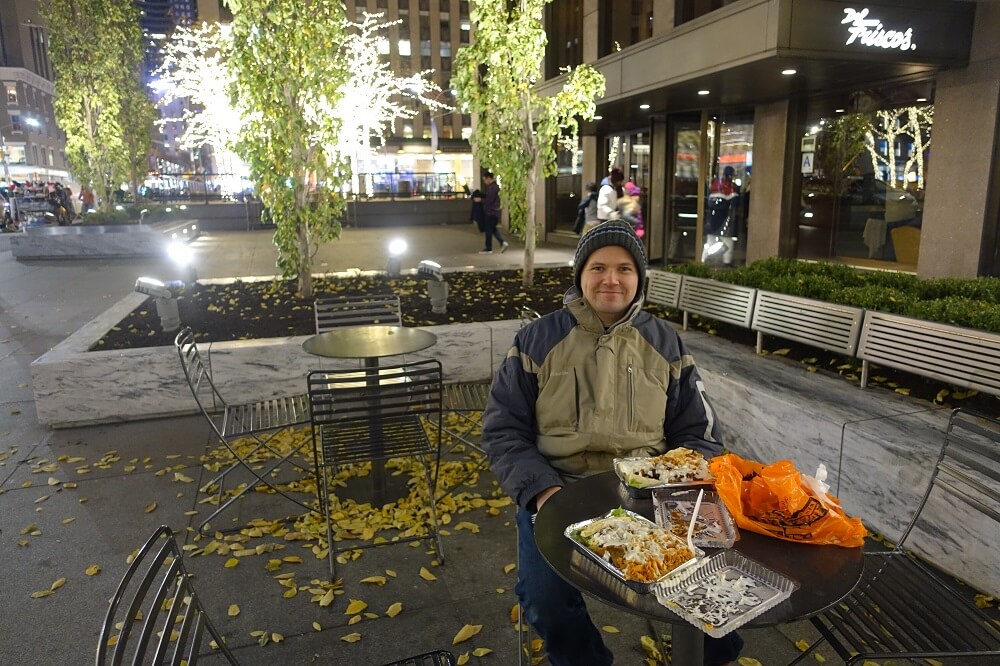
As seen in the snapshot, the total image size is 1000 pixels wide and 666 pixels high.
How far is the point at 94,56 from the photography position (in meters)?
18.7

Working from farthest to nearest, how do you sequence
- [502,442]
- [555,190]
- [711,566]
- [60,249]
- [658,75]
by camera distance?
[555,190] < [60,249] < [658,75] < [502,442] < [711,566]

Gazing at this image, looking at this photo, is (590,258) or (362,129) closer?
(590,258)

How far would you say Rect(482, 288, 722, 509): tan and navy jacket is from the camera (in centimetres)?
257

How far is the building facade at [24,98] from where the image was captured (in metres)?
85.7

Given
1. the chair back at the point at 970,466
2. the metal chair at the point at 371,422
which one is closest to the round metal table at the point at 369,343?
the metal chair at the point at 371,422

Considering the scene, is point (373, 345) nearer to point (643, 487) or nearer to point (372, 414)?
point (372, 414)

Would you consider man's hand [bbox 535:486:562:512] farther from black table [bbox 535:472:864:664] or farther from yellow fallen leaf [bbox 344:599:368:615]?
yellow fallen leaf [bbox 344:599:368:615]

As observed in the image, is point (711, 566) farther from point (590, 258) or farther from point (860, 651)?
point (590, 258)

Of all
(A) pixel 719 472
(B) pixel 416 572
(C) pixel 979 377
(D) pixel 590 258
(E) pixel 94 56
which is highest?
(E) pixel 94 56

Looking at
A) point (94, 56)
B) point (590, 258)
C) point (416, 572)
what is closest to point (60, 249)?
point (94, 56)

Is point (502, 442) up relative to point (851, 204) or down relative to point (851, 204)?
down

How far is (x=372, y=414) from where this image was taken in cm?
394

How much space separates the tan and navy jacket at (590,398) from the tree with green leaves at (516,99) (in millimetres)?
6805

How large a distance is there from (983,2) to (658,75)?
4273 millimetres
